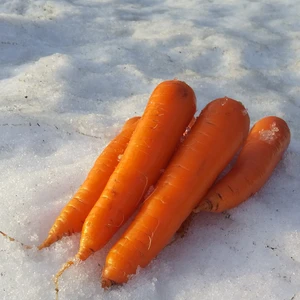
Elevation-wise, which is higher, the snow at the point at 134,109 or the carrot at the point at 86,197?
the carrot at the point at 86,197

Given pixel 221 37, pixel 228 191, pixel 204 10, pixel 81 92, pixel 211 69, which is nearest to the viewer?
pixel 228 191

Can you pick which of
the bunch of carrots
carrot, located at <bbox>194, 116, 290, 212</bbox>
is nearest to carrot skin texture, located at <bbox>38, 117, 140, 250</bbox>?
the bunch of carrots

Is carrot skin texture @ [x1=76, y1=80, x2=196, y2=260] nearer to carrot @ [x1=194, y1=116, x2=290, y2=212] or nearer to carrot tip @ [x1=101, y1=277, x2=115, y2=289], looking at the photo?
carrot tip @ [x1=101, y1=277, x2=115, y2=289]

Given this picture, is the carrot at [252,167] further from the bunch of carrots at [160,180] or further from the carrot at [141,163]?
the carrot at [141,163]

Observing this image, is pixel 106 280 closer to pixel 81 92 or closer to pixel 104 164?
pixel 104 164

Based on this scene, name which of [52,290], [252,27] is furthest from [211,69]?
[52,290]

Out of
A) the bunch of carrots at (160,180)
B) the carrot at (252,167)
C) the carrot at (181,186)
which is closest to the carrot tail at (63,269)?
the bunch of carrots at (160,180)

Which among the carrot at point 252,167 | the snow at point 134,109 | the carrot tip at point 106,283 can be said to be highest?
the carrot at point 252,167
